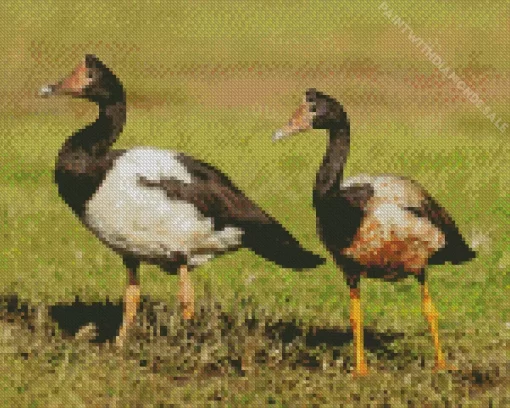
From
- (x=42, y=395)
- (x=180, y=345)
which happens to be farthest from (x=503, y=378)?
(x=42, y=395)

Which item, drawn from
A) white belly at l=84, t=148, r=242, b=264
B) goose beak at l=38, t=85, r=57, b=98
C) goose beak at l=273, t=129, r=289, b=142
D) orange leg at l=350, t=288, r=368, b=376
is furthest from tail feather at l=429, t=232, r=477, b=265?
goose beak at l=38, t=85, r=57, b=98

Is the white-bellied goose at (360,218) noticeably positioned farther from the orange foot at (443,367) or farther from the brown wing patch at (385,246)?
the orange foot at (443,367)

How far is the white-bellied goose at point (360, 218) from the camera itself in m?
7.41

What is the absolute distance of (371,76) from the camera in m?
20.0

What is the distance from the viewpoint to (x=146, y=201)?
25.5 ft

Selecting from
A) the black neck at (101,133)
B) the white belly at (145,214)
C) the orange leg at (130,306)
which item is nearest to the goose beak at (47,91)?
the black neck at (101,133)

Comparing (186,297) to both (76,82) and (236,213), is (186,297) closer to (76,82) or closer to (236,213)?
(236,213)

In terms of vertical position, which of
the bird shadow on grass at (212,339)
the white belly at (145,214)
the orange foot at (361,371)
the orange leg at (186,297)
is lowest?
the orange foot at (361,371)

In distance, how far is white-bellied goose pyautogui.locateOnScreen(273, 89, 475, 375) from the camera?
24.3ft

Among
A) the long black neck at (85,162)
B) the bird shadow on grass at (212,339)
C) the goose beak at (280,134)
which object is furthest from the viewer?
the long black neck at (85,162)

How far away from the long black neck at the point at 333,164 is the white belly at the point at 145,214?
2.72 feet

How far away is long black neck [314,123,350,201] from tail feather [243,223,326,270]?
622mm

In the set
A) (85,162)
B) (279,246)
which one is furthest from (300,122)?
Answer: (85,162)

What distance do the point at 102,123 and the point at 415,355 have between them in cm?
223
